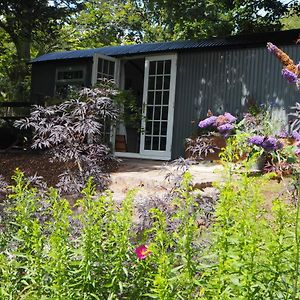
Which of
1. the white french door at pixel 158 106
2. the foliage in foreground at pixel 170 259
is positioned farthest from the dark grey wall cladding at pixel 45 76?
the foliage in foreground at pixel 170 259

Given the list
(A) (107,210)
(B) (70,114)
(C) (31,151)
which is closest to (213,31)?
(C) (31,151)

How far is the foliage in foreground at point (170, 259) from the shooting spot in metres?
1.56

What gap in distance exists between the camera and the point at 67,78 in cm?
1062

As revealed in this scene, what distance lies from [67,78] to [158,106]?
8.93 ft

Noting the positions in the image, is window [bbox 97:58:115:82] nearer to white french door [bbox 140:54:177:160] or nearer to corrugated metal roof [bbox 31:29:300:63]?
corrugated metal roof [bbox 31:29:300:63]

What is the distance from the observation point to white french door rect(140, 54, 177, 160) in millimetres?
8758

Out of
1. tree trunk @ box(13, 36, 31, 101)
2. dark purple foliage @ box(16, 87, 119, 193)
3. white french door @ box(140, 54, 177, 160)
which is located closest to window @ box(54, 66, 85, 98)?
white french door @ box(140, 54, 177, 160)

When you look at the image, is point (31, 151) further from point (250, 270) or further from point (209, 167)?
point (250, 270)

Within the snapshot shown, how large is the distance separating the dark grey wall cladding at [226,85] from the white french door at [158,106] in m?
0.13

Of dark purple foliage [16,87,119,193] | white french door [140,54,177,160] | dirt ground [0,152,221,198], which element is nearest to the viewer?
dark purple foliage [16,87,119,193]

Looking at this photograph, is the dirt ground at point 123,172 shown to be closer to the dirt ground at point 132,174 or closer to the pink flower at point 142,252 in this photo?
the dirt ground at point 132,174

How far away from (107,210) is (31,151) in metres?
6.88

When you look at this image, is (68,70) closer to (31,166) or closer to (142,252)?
(31,166)

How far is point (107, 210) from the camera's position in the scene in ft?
7.00
